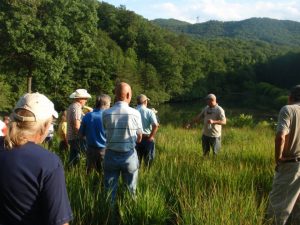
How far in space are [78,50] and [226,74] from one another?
3105 inches

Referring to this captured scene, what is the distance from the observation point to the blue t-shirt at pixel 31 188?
7.49 ft

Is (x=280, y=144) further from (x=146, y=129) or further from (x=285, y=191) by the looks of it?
(x=146, y=129)

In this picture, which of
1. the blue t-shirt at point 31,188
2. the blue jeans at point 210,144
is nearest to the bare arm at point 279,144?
the blue t-shirt at point 31,188

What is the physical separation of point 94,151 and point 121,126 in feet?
5.13

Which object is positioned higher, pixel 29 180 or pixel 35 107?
pixel 35 107

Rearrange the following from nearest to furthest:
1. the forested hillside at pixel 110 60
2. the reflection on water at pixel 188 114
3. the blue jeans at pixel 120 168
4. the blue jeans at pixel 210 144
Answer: the blue jeans at pixel 120 168
the blue jeans at pixel 210 144
the forested hillside at pixel 110 60
the reflection on water at pixel 188 114

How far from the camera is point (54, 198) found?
2293mm

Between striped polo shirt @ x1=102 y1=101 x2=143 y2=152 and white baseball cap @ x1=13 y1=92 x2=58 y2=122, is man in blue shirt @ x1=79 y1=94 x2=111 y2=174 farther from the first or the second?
white baseball cap @ x1=13 y1=92 x2=58 y2=122

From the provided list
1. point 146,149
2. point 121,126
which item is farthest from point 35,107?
point 146,149

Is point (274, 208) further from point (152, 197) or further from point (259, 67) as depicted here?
point (259, 67)

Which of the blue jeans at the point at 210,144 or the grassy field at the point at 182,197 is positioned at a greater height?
the grassy field at the point at 182,197

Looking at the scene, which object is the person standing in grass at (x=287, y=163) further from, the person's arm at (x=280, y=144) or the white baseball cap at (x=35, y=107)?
the white baseball cap at (x=35, y=107)

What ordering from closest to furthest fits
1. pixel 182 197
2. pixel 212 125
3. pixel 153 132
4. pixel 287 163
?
1. pixel 182 197
2. pixel 287 163
3. pixel 153 132
4. pixel 212 125

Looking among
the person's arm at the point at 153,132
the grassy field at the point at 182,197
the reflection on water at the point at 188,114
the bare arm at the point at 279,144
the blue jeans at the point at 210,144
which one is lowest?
the reflection on water at the point at 188,114
